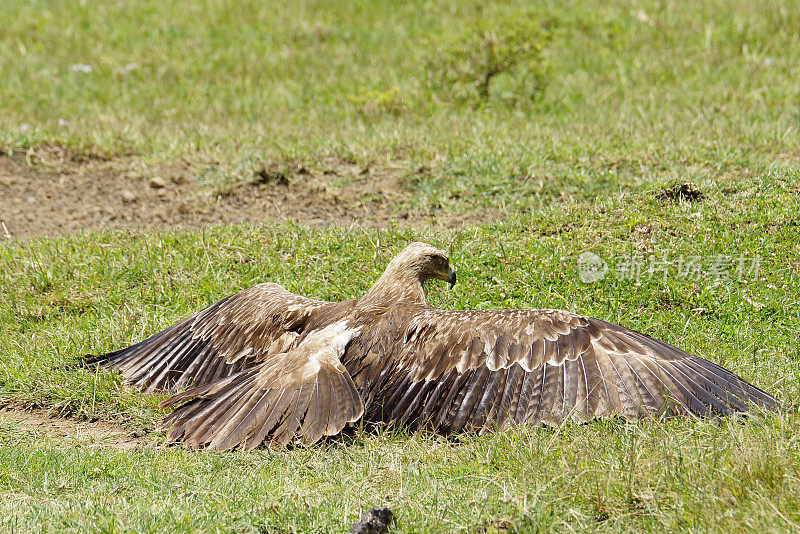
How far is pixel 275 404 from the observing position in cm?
485

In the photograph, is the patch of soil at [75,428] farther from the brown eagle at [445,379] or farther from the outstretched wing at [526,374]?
→ the outstretched wing at [526,374]

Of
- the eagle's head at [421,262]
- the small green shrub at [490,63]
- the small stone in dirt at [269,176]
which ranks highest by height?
the small green shrub at [490,63]

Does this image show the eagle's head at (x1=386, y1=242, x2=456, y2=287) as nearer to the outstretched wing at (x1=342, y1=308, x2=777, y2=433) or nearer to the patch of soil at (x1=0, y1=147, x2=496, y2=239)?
the outstretched wing at (x1=342, y1=308, x2=777, y2=433)

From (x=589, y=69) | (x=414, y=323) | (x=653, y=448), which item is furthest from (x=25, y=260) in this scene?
(x=589, y=69)

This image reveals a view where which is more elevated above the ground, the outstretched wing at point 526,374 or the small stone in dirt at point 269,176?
the outstretched wing at point 526,374

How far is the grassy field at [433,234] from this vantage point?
371 centimetres

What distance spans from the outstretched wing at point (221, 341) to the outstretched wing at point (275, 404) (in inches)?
16.6

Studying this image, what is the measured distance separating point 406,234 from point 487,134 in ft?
8.02

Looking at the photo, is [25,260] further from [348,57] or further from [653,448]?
[348,57]

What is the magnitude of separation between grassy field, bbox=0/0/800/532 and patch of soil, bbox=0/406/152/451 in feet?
0.28

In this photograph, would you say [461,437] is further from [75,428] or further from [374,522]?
[75,428]

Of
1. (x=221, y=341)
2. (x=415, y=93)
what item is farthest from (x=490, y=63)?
(x=221, y=341)

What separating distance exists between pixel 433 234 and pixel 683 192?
2086 mm

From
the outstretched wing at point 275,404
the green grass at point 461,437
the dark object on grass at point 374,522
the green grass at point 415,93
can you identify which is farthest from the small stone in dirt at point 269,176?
the dark object on grass at point 374,522
